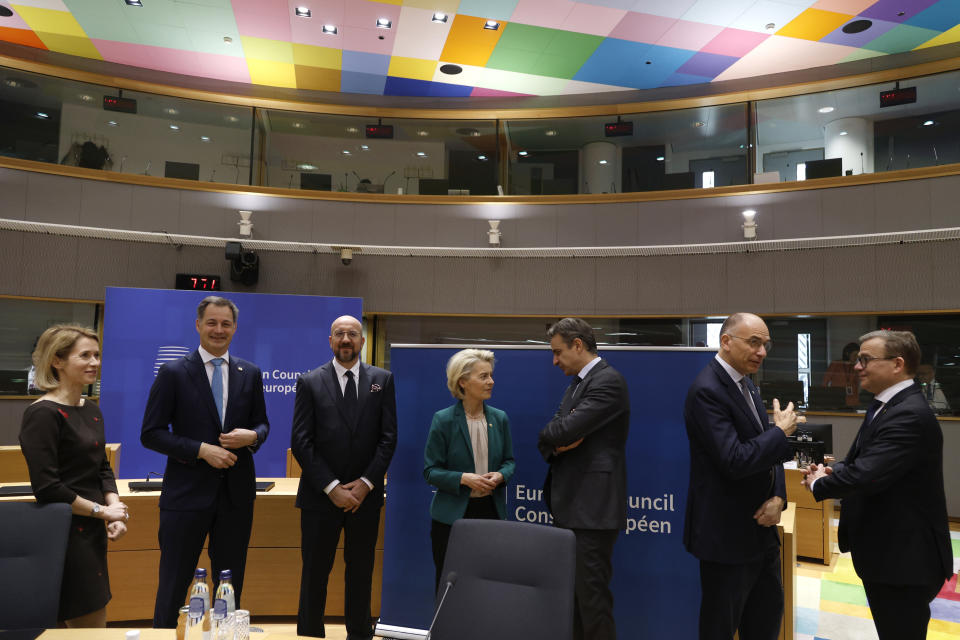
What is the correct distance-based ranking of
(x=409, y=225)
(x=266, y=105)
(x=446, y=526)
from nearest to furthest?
(x=446, y=526), (x=409, y=225), (x=266, y=105)

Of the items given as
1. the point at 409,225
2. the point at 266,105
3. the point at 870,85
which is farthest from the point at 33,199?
the point at 870,85

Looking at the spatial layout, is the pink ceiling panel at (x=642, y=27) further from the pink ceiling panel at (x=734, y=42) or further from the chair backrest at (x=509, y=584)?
the chair backrest at (x=509, y=584)

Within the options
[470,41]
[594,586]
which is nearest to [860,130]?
[470,41]

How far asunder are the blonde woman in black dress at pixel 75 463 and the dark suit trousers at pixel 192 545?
0.39m

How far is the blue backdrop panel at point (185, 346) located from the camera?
5965mm

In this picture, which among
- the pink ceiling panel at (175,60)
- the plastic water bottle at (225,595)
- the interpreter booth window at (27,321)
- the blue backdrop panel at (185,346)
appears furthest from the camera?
the pink ceiling panel at (175,60)

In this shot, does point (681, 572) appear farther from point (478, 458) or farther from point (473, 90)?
point (473, 90)

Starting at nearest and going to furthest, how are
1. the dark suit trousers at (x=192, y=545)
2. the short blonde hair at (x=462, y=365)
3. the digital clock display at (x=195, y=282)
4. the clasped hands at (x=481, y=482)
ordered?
the dark suit trousers at (x=192, y=545), the clasped hands at (x=481, y=482), the short blonde hair at (x=462, y=365), the digital clock display at (x=195, y=282)

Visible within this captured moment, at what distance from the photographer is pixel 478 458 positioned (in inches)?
127

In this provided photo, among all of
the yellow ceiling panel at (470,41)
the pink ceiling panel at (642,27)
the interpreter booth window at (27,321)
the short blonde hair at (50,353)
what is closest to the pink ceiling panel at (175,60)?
the yellow ceiling panel at (470,41)

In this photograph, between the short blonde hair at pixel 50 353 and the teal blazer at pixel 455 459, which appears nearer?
the short blonde hair at pixel 50 353

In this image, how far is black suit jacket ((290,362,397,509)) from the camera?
323 centimetres

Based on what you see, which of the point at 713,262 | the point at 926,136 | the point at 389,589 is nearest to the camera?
the point at 389,589

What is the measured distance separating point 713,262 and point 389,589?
20.8ft
